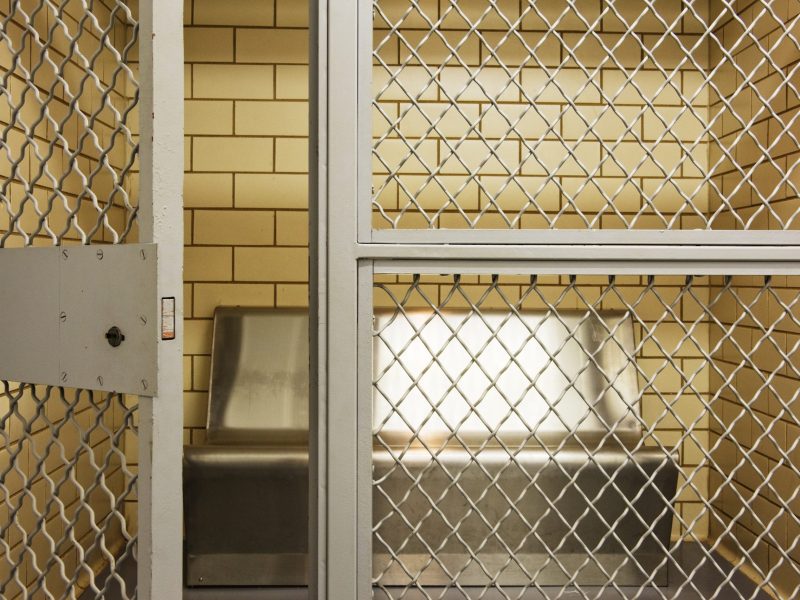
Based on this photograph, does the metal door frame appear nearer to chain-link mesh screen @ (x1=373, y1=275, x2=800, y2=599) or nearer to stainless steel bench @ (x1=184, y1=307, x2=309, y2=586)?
chain-link mesh screen @ (x1=373, y1=275, x2=800, y2=599)

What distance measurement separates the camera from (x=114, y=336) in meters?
0.94

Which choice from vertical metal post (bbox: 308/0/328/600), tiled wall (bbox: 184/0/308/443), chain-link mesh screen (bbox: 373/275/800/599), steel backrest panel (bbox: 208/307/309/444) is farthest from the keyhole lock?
tiled wall (bbox: 184/0/308/443)

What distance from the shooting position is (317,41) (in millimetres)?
1239

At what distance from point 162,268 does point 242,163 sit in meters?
2.36

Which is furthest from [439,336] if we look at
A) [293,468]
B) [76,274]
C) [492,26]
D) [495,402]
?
[76,274]

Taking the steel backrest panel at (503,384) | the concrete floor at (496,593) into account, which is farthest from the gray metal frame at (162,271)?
the steel backrest panel at (503,384)

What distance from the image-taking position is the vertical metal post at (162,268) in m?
0.92

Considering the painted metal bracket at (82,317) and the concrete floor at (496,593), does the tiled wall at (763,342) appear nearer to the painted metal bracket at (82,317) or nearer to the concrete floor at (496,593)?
the concrete floor at (496,593)

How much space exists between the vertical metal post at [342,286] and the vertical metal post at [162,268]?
338mm

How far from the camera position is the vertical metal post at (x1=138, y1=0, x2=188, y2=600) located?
3.02 ft

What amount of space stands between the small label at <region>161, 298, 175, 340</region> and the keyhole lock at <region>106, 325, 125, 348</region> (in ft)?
0.22

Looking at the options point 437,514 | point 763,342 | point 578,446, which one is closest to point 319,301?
point 437,514

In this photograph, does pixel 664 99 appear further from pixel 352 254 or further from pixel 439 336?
pixel 352 254

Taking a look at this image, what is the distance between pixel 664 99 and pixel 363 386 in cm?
262
